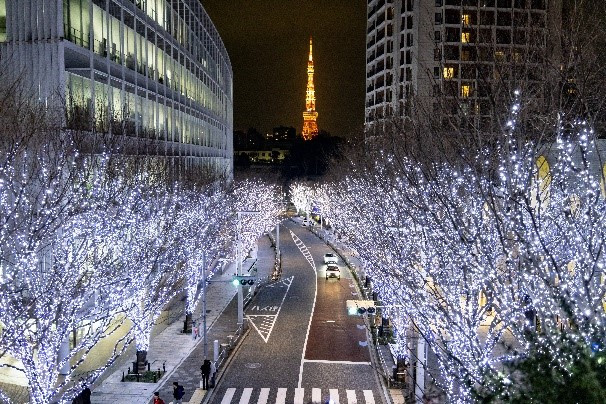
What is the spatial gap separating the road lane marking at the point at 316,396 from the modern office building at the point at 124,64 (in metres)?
10.4

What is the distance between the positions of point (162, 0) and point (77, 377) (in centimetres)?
2436

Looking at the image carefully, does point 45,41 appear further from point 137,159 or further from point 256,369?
point 256,369

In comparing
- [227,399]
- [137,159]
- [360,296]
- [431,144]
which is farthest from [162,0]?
[227,399]

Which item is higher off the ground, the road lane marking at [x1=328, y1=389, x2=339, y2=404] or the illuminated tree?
the illuminated tree

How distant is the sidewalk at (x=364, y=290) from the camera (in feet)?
59.0

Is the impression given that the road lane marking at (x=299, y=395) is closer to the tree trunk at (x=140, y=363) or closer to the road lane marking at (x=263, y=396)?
the road lane marking at (x=263, y=396)

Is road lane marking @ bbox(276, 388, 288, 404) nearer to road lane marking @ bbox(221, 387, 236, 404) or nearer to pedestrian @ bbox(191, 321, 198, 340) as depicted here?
road lane marking @ bbox(221, 387, 236, 404)

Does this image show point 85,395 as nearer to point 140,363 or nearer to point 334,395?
point 140,363

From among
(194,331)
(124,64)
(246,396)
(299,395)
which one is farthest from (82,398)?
(124,64)

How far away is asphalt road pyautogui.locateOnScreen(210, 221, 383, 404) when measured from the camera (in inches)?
701

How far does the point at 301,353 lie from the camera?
21844 millimetres

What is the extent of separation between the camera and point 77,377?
18.2 meters

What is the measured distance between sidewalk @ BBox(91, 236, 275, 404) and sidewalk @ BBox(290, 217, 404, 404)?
6.29 m

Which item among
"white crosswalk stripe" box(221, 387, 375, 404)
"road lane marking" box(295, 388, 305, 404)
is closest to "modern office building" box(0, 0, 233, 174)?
"white crosswalk stripe" box(221, 387, 375, 404)
